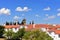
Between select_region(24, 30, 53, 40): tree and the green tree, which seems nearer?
select_region(24, 30, 53, 40): tree

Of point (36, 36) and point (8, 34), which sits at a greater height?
point (8, 34)

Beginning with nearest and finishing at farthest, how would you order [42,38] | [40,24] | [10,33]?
[42,38] < [10,33] < [40,24]

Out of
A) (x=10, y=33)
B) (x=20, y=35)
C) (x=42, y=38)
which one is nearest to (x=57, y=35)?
(x=20, y=35)

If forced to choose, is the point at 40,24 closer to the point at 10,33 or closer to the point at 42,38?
the point at 10,33

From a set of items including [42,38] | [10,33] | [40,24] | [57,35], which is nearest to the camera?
[42,38]

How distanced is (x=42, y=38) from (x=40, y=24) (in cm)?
4706

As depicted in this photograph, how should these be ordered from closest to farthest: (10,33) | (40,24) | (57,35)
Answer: (57,35)
(10,33)
(40,24)

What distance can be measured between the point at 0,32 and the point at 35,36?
34564 mm

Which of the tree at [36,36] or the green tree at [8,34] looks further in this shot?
the green tree at [8,34]

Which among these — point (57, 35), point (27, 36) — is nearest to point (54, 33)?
point (57, 35)

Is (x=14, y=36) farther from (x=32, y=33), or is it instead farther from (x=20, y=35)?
(x=32, y=33)

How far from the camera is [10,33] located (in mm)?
82125

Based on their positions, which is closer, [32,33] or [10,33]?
[32,33]

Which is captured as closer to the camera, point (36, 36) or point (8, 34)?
point (36, 36)
